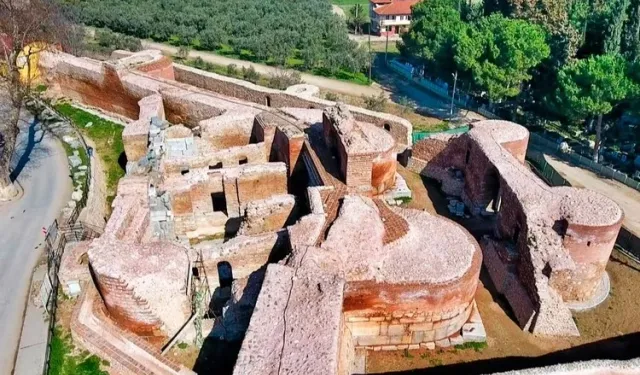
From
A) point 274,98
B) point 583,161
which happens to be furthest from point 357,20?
point 583,161

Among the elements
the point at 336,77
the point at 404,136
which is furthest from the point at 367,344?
the point at 336,77

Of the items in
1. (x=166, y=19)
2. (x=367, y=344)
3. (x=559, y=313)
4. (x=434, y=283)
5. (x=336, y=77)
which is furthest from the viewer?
(x=166, y=19)

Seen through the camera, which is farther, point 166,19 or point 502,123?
point 166,19

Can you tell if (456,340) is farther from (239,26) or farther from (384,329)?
(239,26)

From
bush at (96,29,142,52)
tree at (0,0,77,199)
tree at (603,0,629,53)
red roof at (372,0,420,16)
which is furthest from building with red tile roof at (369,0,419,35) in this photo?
tree at (0,0,77,199)

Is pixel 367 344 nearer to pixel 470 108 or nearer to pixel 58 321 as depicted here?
pixel 58 321
